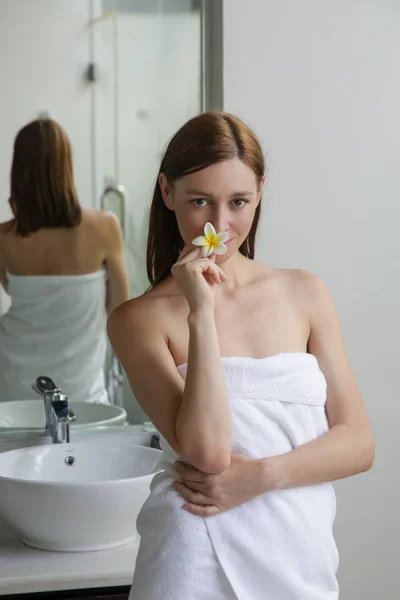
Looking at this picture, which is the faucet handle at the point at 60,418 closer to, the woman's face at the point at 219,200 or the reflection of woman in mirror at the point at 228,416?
the reflection of woman in mirror at the point at 228,416

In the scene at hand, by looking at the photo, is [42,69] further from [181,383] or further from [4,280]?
[181,383]

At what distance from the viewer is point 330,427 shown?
1.47 meters

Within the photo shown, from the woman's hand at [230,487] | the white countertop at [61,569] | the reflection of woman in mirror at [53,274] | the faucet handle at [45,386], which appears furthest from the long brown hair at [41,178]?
the woman's hand at [230,487]

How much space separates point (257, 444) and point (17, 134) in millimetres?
1092

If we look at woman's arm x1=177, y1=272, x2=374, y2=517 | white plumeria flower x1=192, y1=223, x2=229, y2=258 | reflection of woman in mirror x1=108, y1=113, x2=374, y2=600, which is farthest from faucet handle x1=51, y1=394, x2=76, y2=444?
white plumeria flower x1=192, y1=223, x2=229, y2=258

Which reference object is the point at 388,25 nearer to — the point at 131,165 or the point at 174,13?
the point at 174,13

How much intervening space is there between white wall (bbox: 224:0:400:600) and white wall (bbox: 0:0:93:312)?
1.22ft

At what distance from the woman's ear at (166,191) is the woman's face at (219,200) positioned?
0.03 meters

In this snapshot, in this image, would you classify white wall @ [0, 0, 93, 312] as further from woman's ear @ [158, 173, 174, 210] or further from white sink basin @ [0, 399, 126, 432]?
woman's ear @ [158, 173, 174, 210]

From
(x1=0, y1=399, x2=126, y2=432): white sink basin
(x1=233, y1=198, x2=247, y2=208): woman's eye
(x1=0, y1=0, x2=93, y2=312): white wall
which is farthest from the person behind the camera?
(x1=0, y1=399, x2=126, y2=432): white sink basin

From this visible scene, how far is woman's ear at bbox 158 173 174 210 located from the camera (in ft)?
4.74

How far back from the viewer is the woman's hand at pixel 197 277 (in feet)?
4.47

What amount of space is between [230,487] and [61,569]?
520 mm

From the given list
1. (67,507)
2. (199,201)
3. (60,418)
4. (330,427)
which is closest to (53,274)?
(60,418)
